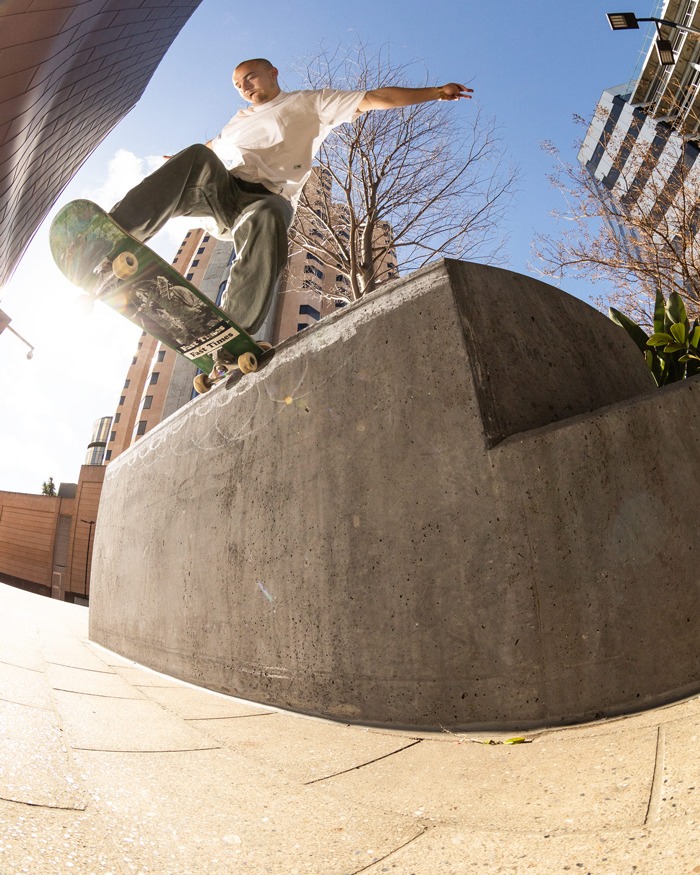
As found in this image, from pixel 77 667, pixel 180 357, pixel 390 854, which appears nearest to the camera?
pixel 390 854

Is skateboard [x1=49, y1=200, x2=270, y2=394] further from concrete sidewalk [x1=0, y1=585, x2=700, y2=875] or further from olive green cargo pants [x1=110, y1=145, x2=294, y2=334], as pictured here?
concrete sidewalk [x1=0, y1=585, x2=700, y2=875]

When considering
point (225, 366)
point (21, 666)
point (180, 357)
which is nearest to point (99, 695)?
point (21, 666)

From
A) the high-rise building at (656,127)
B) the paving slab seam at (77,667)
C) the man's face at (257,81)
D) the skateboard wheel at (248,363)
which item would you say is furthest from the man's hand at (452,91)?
the high-rise building at (656,127)

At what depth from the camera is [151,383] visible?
36094 mm

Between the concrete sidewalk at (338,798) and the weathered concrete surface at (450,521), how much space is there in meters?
0.18

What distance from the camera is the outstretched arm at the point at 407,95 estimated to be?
283 centimetres

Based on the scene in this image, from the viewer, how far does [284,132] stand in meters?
3.05

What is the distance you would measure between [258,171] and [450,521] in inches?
111

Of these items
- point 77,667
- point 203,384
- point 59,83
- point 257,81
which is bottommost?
point 77,667

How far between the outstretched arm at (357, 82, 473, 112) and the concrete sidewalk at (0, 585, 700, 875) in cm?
333

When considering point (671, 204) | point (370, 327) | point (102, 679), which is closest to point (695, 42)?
point (671, 204)

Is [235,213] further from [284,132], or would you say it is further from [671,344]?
[671,344]

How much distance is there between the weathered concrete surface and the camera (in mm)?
1424

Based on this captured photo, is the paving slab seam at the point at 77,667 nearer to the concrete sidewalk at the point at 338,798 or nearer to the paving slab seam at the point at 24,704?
the concrete sidewalk at the point at 338,798
